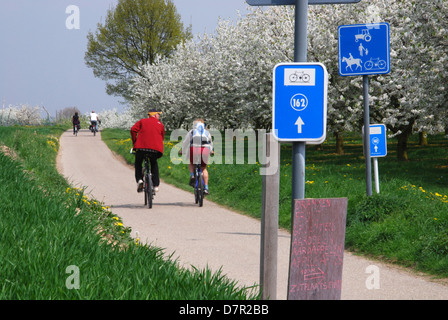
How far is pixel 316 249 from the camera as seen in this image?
3803 mm

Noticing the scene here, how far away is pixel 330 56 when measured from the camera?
2241 centimetres

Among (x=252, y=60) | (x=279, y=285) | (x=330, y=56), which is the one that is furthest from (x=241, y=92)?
(x=279, y=285)

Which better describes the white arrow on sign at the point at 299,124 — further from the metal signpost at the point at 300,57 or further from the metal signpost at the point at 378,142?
the metal signpost at the point at 378,142

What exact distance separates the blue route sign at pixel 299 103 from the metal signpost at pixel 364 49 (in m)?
3.84

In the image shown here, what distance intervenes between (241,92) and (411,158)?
9210 mm

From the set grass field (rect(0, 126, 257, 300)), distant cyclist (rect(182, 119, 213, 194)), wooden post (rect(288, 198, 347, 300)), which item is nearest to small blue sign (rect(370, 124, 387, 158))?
distant cyclist (rect(182, 119, 213, 194))

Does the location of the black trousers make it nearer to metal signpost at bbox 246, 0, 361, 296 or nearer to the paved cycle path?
the paved cycle path

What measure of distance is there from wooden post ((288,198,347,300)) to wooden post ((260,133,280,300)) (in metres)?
0.41

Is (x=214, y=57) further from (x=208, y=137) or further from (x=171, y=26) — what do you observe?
(x=208, y=137)

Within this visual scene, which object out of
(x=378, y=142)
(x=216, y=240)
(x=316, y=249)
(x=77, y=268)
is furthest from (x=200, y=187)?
(x=316, y=249)

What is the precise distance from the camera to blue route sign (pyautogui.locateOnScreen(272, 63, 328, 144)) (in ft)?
13.7

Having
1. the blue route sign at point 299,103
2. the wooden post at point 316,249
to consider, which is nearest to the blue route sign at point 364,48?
the blue route sign at point 299,103

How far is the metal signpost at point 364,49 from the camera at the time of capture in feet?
25.4

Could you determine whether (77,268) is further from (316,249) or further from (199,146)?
(199,146)
